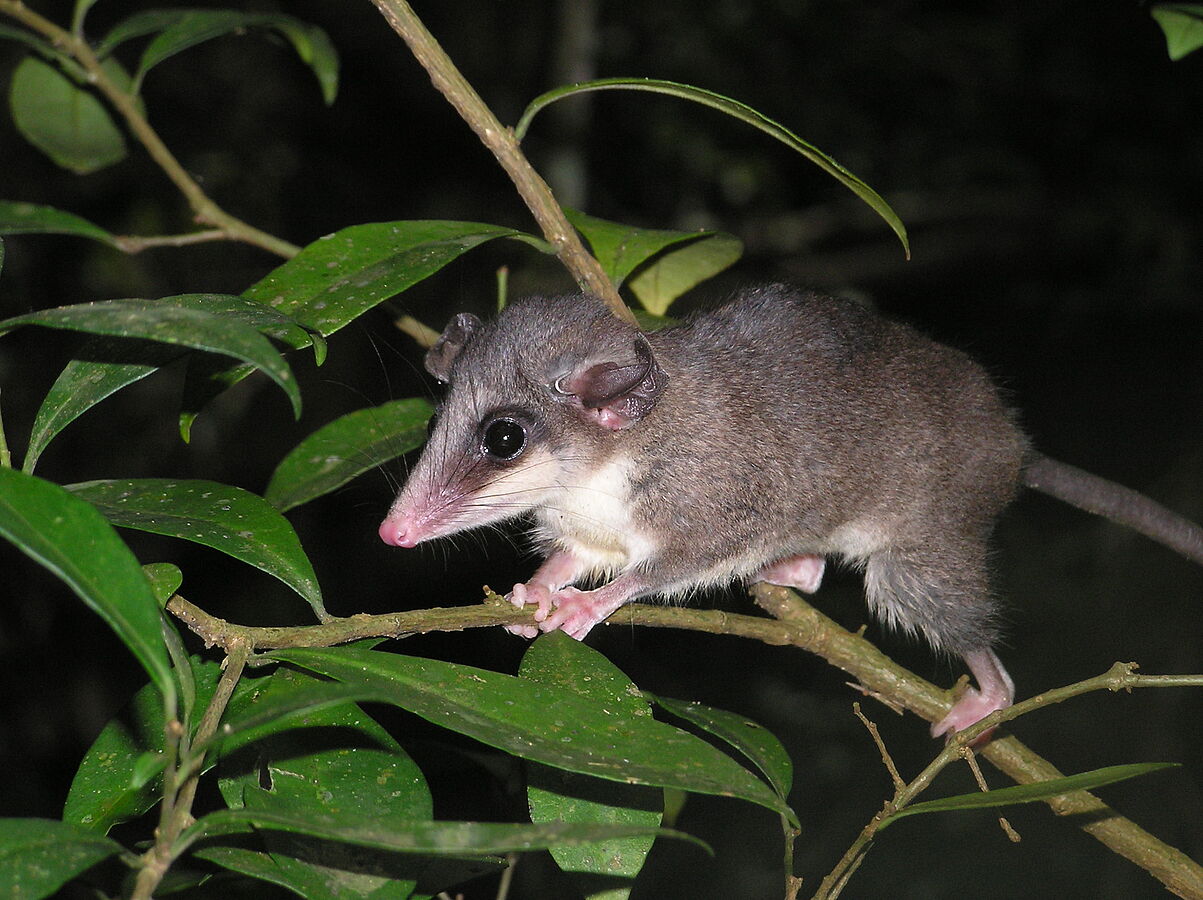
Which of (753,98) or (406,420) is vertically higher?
(406,420)

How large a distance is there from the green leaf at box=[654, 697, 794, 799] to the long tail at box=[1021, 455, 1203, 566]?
1.48 meters

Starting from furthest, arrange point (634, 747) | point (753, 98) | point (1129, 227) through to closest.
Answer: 1. point (1129, 227)
2. point (753, 98)
3. point (634, 747)

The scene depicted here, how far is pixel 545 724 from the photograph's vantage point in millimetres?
1476

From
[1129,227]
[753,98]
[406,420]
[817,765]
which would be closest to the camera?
[406,420]

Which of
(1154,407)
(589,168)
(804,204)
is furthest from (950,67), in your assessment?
(1154,407)

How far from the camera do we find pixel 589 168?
826 cm

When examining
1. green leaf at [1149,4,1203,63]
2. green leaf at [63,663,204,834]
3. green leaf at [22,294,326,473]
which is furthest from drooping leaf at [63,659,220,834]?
green leaf at [1149,4,1203,63]

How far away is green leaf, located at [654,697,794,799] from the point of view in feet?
6.39

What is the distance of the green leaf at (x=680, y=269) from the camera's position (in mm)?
2830

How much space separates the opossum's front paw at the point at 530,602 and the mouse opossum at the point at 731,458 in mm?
12

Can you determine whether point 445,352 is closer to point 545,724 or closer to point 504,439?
point 504,439

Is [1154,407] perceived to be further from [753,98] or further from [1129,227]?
[753,98]

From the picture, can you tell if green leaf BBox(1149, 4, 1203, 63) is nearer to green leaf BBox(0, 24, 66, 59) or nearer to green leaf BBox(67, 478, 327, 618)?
green leaf BBox(67, 478, 327, 618)

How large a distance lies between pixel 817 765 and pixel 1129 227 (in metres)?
4.52
